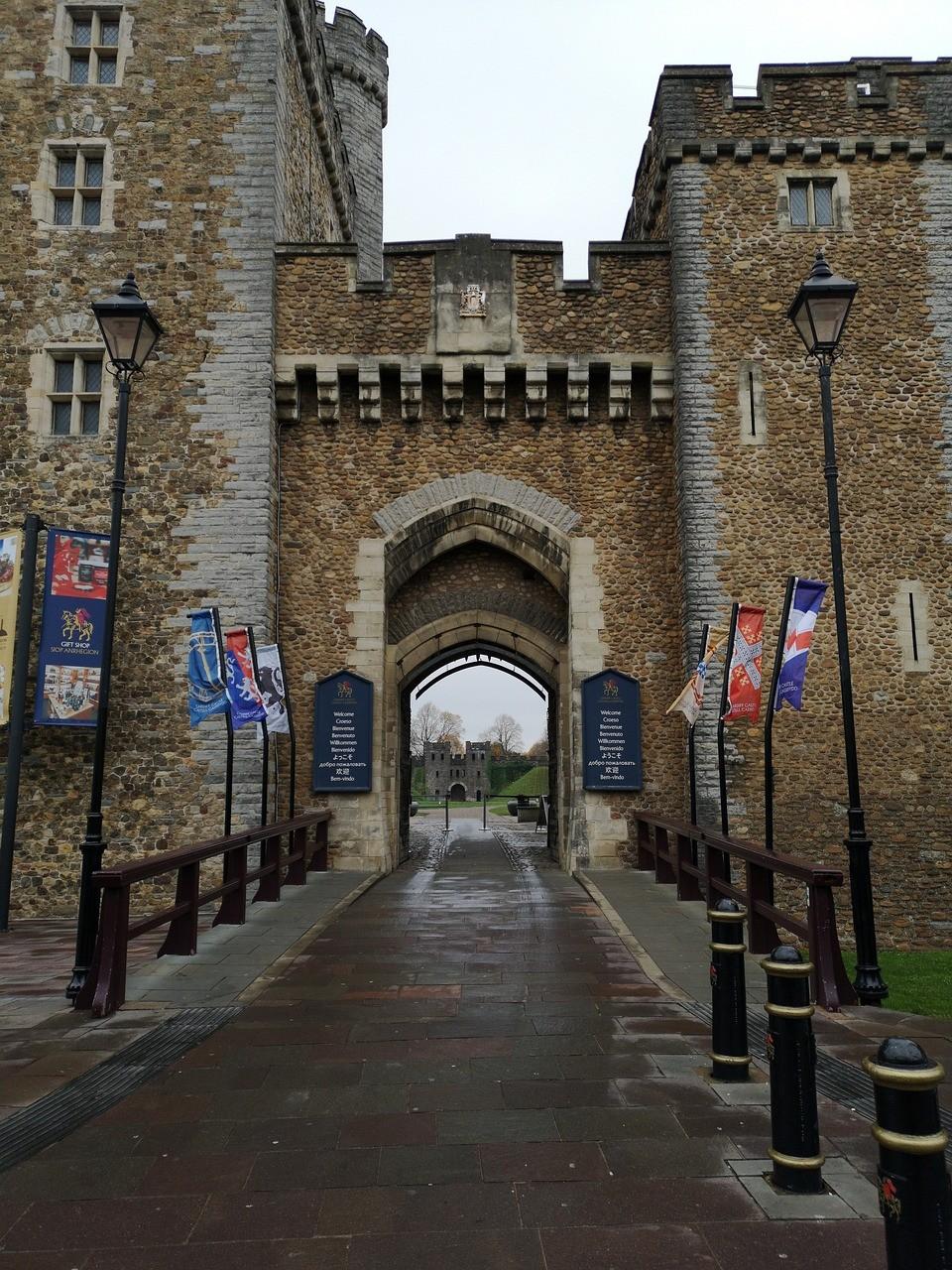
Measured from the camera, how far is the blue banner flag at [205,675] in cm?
978

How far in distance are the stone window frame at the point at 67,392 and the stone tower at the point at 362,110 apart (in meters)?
11.0

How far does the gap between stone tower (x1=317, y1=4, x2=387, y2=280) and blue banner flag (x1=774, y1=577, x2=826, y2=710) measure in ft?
57.4

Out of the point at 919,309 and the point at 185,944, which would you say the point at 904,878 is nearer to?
the point at 919,309

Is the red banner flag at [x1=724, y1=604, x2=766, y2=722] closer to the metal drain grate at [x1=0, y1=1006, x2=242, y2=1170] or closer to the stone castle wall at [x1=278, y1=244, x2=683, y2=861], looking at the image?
the stone castle wall at [x1=278, y1=244, x2=683, y2=861]

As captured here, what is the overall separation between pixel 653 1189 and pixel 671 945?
172 inches

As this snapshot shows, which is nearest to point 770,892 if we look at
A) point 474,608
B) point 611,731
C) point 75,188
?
point 611,731

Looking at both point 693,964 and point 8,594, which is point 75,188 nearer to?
point 8,594

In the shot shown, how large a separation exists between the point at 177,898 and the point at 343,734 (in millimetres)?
5509

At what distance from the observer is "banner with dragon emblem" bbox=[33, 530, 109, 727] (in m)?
11.5

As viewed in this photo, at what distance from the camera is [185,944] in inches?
285

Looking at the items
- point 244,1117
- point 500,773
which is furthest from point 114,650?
point 500,773

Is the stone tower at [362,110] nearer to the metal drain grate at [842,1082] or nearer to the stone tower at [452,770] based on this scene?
the metal drain grate at [842,1082]

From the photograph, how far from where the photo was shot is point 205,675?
9.83 m

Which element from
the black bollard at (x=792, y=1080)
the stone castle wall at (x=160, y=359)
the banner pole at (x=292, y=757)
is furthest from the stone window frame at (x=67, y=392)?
the black bollard at (x=792, y=1080)
